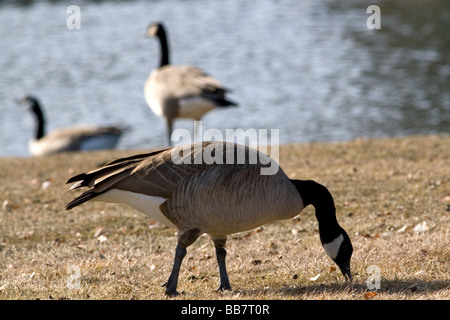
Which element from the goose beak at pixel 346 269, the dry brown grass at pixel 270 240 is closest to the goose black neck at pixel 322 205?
the goose beak at pixel 346 269

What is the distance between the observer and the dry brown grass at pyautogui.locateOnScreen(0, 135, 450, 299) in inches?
220

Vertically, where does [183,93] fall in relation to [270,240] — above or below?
above

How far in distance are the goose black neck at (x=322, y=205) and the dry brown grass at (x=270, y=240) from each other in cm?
40

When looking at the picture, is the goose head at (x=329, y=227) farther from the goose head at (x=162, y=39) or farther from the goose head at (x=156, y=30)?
the goose head at (x=156, y=30)

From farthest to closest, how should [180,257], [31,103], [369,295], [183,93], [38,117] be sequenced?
1. [31,103]
2. [38,117]
3. [183,93]
4. [180,257]
5. [369,295]

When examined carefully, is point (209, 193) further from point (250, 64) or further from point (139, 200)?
point (250, 64)

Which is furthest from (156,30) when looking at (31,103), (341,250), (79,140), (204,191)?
(341,250)

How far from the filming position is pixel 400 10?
30.9 metres

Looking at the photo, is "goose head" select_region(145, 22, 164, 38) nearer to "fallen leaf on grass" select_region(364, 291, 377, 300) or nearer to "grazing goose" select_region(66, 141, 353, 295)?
"grazing goose" select_region(66, 141, 353, 295)

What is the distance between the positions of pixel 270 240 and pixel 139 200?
95.1 inches

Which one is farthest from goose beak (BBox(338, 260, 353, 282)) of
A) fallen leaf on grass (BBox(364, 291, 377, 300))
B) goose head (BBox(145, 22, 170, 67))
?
goose head (BBox(145, 22, 170, 67))

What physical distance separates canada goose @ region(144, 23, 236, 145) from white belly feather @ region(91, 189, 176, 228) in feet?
25.9

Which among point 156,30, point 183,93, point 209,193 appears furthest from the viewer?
point 156,30

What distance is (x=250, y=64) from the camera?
24.1 metres
